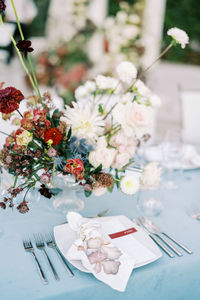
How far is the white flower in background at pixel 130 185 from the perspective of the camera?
970 millimetres

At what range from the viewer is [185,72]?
525cm

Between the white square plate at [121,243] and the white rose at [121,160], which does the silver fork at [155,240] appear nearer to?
the white square plate at [121,243]

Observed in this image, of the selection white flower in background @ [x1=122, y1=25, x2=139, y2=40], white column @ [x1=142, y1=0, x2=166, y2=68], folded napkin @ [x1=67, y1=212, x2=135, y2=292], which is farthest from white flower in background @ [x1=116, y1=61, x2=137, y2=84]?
white column @ [x1=142, y1=0, x2=166, y2=68]

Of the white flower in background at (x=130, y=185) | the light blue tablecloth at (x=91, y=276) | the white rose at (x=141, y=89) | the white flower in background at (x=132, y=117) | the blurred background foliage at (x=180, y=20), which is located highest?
the blurred background foliage at (x=180, y=20)

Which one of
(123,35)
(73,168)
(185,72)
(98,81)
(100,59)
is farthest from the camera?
(185,72)

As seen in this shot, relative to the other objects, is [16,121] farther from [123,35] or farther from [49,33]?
[49,33]

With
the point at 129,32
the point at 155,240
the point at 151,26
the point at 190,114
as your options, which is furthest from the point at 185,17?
the point at 155,240

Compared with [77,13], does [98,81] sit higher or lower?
lower

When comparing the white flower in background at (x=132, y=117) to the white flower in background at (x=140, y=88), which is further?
the white flower in background at (x=140, y=88)

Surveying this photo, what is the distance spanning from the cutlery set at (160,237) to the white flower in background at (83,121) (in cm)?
36

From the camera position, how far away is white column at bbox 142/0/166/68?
182 inches

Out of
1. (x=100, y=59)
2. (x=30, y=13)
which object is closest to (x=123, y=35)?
(x=100, y=59)

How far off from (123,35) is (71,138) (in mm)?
3540

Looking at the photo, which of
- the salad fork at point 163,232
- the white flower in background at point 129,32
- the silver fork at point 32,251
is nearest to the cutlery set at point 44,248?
the silver fork at point 32,251
